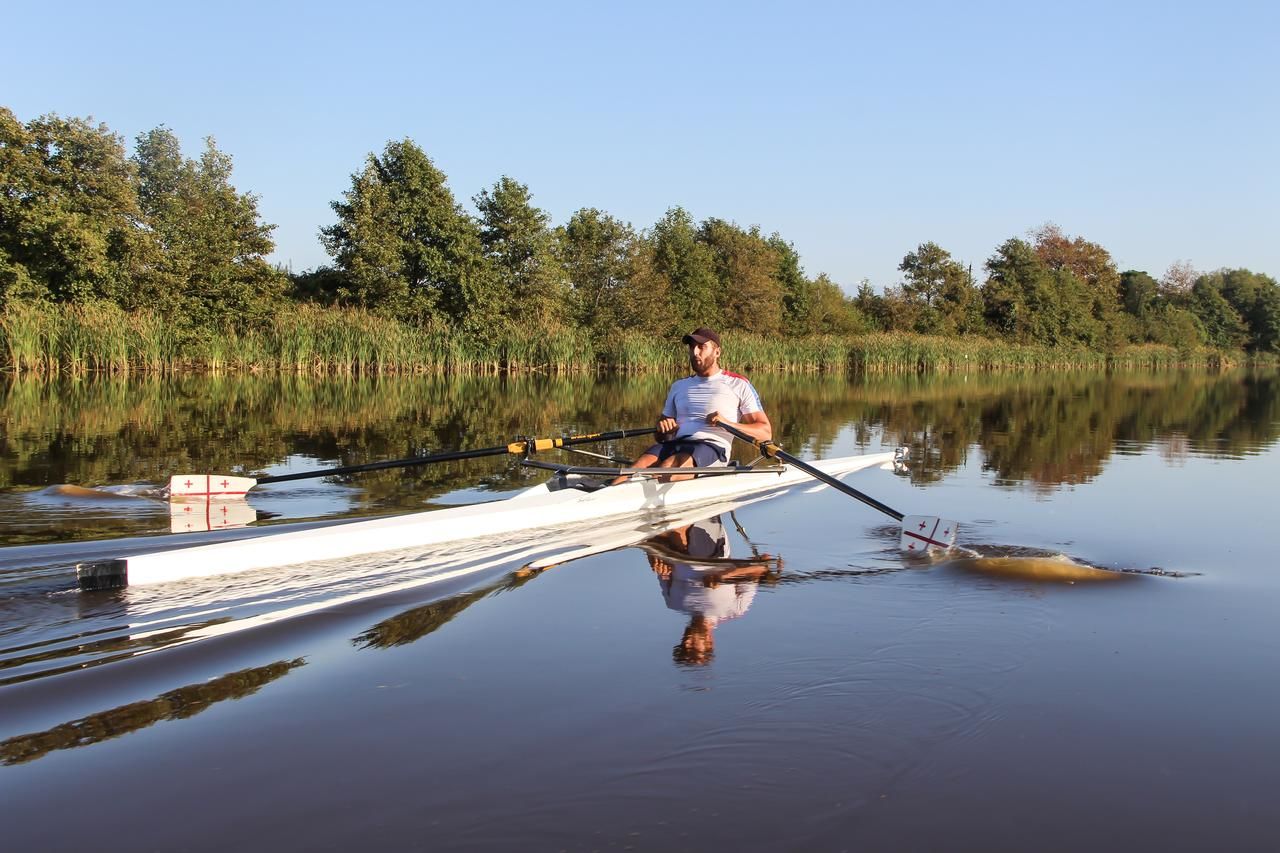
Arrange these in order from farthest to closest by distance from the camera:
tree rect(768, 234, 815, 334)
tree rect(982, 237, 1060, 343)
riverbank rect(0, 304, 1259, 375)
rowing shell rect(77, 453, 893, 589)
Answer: tree rect(982, 237, 1060, 343) < tree rect(768, 234, 815, 334) < riverbank rect(0, 304, 1259, 375) < rowing shell rect(77, 453, 893, 589)

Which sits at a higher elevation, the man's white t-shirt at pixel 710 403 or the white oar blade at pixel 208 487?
the man's white t-shirt at pixel 710 403

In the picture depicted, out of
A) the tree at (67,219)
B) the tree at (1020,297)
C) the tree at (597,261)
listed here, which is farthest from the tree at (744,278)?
the tree at (67,219)

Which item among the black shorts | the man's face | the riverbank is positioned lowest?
the black shorts

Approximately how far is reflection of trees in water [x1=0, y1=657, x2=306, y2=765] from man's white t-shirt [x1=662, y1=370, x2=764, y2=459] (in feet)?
16.9

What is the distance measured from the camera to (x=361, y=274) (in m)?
39.2

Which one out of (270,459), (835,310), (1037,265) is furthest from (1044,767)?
(1037,265)

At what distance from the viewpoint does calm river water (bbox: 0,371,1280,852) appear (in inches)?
113

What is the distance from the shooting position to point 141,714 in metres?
3.53

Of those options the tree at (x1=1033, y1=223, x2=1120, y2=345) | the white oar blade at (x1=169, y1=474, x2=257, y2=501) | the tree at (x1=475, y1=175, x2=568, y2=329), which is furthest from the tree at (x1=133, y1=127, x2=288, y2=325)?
the tree at (x1=1033, y1=223, x2=1120, y2=345)

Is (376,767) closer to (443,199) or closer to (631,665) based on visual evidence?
(631,665)

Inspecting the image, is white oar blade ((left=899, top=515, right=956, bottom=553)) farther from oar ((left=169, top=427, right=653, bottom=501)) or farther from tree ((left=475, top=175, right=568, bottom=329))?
tree ((left=475, top=175, right=568, bottom=329))

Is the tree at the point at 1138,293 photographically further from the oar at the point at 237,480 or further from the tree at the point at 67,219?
the oar at the point at 237,480

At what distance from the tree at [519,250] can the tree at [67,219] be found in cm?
1509

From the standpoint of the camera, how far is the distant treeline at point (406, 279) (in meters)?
29.8
